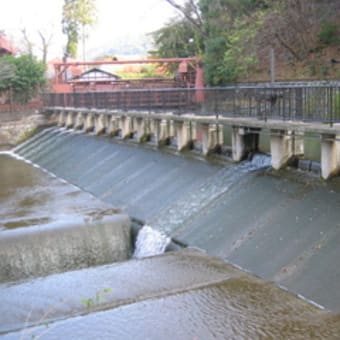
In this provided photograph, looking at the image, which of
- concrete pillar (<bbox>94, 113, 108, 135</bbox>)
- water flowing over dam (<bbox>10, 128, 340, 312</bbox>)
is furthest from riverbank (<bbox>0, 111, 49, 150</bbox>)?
water flowing over dam (<bbox>10, 128, 340, 312</bbox>)

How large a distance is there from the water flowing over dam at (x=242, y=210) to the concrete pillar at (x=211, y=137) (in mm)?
567

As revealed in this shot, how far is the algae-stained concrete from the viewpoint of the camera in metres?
7.07

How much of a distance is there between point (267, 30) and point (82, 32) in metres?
34.1

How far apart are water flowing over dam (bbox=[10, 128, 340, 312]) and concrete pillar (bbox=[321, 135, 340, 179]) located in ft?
0.81

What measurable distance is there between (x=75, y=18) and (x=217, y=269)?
50426 mm

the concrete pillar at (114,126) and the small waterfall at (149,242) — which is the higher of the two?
the concrete pillar at (114,126)

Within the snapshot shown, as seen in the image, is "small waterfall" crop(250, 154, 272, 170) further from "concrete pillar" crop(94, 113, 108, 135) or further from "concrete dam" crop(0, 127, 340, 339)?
"concrete pillar" crop(94, 113, 108, 135)

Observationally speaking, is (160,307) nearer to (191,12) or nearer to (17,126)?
(17,126)

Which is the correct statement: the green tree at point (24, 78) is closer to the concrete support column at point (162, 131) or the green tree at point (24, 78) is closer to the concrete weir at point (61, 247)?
the concrete support column at point (162, 131)

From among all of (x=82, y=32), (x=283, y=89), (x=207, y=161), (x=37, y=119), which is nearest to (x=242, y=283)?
(x=283, y=89)

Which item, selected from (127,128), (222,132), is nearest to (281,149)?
(222,132)

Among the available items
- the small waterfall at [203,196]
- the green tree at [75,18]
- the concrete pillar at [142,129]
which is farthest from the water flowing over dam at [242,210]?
the green tree at [75,18]

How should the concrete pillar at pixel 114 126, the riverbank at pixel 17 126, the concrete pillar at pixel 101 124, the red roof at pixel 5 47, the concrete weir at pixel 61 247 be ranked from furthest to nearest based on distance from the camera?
1. the red roof at pixel 5 47
2. the riverbank at pixel 17 126
3. the concrete pillar at pixel 101 124
4. the concrete pillar at pixel 114 126
5. the concrete weir at pixel 61 247

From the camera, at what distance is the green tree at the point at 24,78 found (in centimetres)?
3372
